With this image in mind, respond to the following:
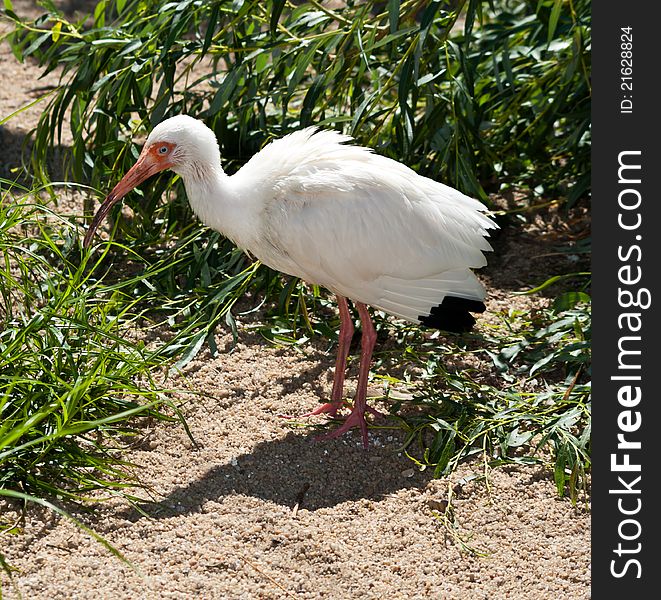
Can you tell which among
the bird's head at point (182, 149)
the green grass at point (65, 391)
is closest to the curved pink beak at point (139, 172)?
the bird's head at point (182, 149)

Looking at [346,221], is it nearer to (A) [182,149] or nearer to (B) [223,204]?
(B) [223,204]

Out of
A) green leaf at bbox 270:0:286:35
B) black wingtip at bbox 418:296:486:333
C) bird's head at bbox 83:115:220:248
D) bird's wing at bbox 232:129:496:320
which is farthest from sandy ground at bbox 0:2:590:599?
green leaf at bbox 270:0:286:35

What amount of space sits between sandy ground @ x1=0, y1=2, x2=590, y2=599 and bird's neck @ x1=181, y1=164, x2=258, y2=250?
80cm

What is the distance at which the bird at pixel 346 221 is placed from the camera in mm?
4332

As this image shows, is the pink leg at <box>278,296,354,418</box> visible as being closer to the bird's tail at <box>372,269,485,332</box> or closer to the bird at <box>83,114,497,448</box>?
the bird at <box>83,114,497,448</box>

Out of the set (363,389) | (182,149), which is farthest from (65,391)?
(363,389)

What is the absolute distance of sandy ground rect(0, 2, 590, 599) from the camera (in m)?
3.61

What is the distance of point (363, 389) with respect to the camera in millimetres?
4586

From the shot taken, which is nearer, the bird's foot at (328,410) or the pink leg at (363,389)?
the pink leg at (363,389)

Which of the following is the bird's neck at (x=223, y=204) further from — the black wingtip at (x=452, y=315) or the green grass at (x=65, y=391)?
the black wingtip at (x=452, y=315)

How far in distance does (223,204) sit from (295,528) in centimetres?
144

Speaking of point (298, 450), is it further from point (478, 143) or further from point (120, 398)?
point (478, 143)

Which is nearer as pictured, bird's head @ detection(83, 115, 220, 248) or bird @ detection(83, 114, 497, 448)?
bird @ detection(83, 114, 497, 448)

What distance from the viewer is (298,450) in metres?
4.44
